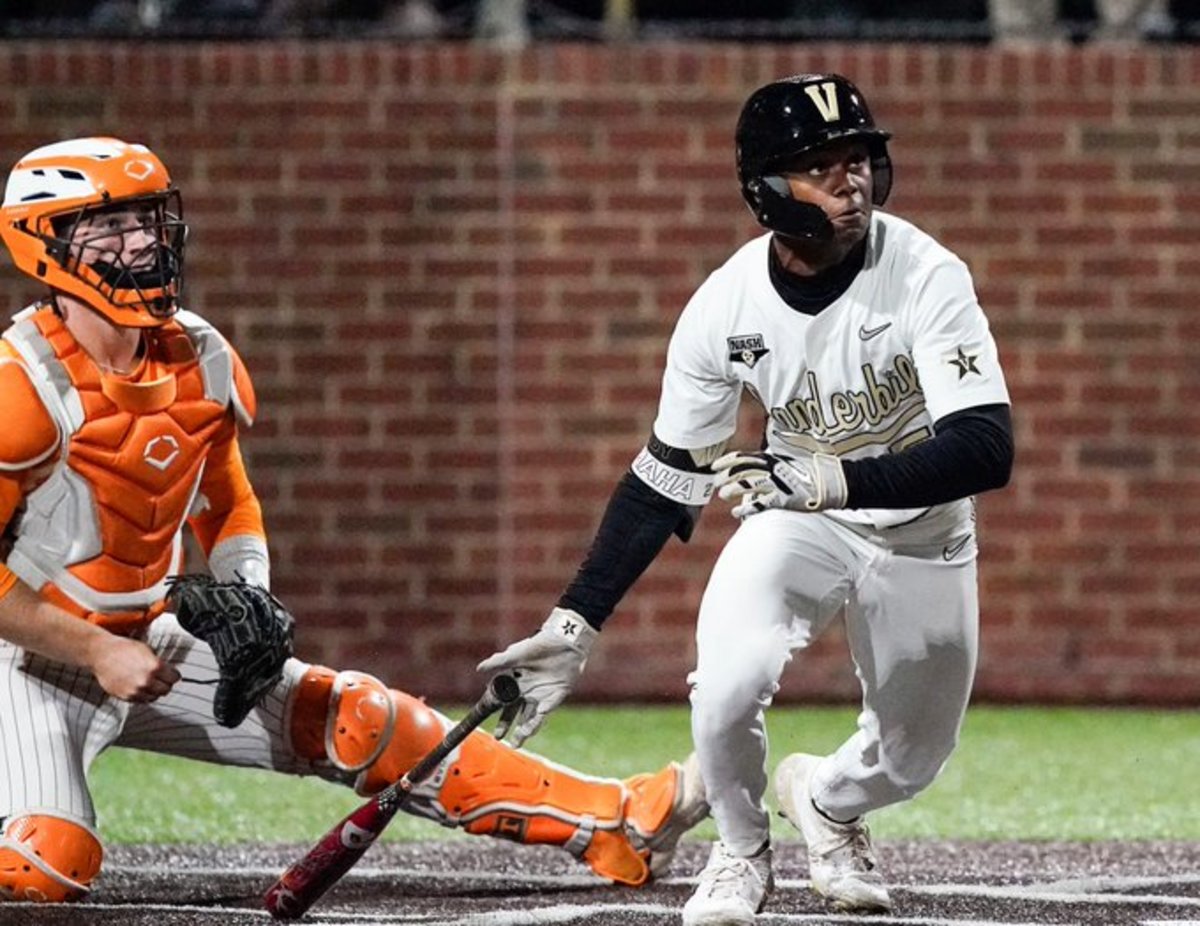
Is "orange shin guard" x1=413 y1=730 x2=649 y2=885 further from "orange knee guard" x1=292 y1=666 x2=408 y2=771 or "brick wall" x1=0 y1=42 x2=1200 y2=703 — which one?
"brick wall" x1=0 y1=42 x2=1200 y2=703

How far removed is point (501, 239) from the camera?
34.8 feet

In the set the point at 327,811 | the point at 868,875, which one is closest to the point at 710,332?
the point at 868,875

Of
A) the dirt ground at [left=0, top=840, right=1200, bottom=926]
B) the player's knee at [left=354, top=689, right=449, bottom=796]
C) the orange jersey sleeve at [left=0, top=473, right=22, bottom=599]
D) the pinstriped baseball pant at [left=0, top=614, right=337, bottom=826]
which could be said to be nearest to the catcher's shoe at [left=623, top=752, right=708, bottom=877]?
the dirt ground at [left=0, top=840, right=1200, bottom=926]

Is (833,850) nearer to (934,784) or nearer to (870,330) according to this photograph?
(870,330)

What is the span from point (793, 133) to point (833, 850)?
166cm

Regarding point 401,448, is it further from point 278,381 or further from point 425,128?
point 425,128

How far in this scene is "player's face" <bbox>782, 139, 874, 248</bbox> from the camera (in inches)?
214

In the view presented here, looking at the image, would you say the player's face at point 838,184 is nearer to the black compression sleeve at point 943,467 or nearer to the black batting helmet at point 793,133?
the black batting helmet at point 793,133

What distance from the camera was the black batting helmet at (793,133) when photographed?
544 centimetres

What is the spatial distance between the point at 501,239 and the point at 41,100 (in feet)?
6.64

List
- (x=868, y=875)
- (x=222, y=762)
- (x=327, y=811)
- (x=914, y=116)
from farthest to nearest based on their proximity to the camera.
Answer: (x=914, y=116), (x=327, y=811), (x=222, y=762), (x=868, y=875)

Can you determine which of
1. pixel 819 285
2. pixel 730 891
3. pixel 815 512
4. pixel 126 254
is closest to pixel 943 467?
pixel 815 512

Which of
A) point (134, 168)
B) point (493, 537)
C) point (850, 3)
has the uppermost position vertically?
point (134, 168)

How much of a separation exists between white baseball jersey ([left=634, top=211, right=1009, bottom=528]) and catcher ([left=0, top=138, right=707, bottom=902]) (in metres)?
0.90
